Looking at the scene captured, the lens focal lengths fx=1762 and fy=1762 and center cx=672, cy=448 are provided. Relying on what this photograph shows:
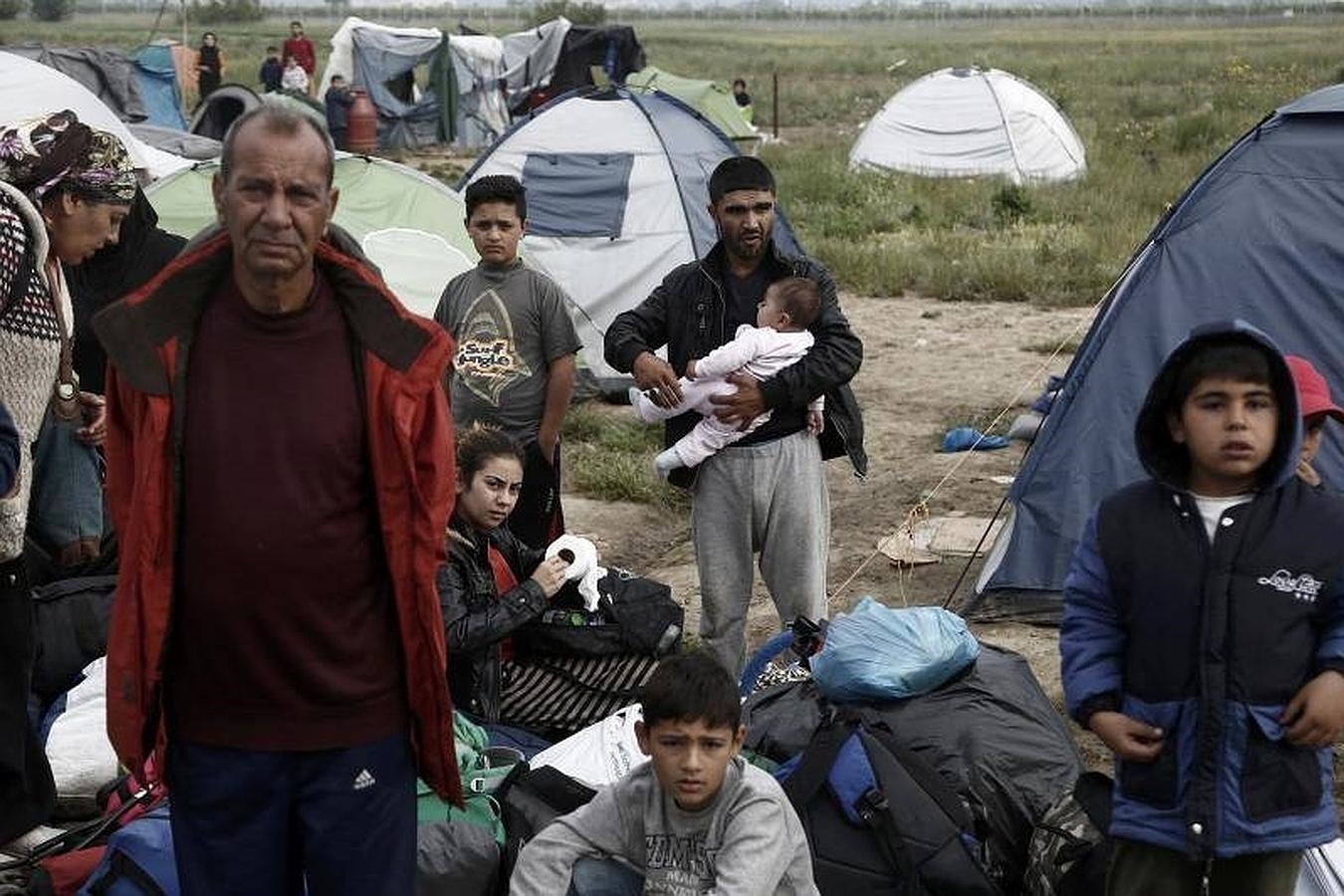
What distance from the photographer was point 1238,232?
20.7ft

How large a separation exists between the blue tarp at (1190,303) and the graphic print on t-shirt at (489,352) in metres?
1.91

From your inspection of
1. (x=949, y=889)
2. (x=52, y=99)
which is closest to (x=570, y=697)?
(x=949, y=889)

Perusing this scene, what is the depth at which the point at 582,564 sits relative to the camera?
503 centimetres

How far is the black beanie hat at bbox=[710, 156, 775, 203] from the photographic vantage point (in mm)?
4902

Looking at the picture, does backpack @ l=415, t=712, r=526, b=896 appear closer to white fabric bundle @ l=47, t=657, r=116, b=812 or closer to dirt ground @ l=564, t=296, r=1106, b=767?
white fabric bundle @ l=47, t=657, r=116, b=812

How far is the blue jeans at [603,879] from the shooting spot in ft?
12.1

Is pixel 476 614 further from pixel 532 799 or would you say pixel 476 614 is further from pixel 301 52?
pixel 301 52

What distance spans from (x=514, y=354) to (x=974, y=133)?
1627cm

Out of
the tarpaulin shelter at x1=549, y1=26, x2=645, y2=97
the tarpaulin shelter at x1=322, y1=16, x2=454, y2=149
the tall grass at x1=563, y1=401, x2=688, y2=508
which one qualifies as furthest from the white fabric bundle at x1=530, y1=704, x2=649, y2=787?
the tarpaulin shelter at x1=322, y1=16, x2=454, y2=149

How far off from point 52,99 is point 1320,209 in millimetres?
10845

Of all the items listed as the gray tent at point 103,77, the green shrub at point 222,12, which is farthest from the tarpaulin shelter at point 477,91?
the green shrub at point 222,12

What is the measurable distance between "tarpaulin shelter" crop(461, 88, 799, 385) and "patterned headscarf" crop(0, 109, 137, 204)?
19.4 feet

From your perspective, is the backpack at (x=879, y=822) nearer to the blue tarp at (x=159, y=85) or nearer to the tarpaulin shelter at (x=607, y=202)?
the tarpaulin shelter at (x=607, y=202)

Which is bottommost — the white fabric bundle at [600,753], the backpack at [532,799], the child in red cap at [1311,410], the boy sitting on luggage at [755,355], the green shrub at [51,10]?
the green shrub at [51,10]
